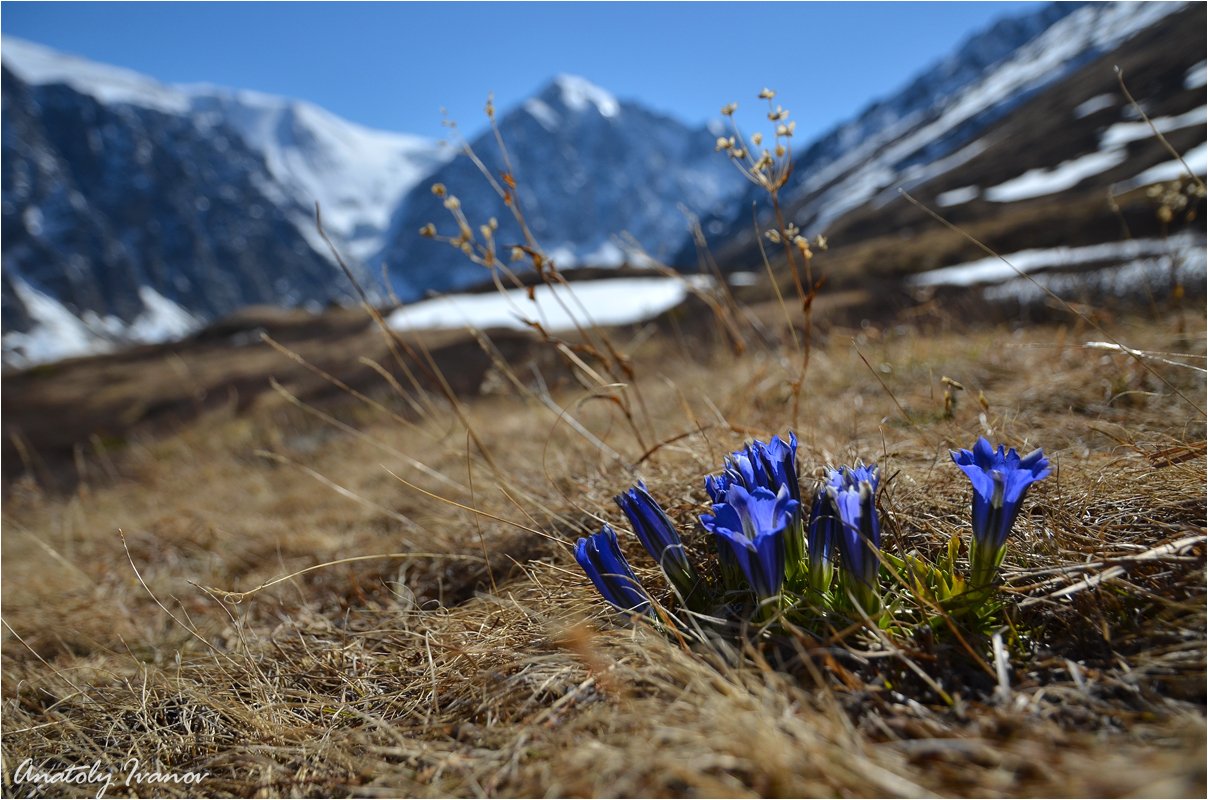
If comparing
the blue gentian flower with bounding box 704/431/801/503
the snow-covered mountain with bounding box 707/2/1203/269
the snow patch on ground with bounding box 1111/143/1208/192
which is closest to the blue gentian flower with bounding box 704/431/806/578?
the blue gentian flower with bounding box 704/431/801/503

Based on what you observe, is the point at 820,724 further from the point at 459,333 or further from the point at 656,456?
the point at 459,333

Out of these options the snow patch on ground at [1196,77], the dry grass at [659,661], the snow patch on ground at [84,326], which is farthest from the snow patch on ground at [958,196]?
the snow patch on ground at [84,326]

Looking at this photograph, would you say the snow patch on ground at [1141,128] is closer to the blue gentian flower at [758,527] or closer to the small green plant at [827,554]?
the small green plant at [827,554]

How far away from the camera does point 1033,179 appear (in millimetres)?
32938

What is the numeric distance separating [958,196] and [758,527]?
43.3m

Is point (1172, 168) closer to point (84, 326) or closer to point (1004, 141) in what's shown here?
point (1004, 141)

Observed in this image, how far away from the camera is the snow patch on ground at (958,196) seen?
1383 inches

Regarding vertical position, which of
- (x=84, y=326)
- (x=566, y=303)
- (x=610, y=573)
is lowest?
(x=610, y=573)

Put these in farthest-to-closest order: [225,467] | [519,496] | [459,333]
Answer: [459,333] < [225,467] < [519,496]

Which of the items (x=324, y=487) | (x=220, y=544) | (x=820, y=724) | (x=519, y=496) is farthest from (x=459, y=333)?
(x=820, y=724)

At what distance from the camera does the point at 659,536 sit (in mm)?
1621

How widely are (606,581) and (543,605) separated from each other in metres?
0.35

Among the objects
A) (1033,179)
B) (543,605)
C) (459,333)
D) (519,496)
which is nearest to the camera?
(543,605)

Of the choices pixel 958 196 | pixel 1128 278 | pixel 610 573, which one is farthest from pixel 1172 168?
pixel 610 573
